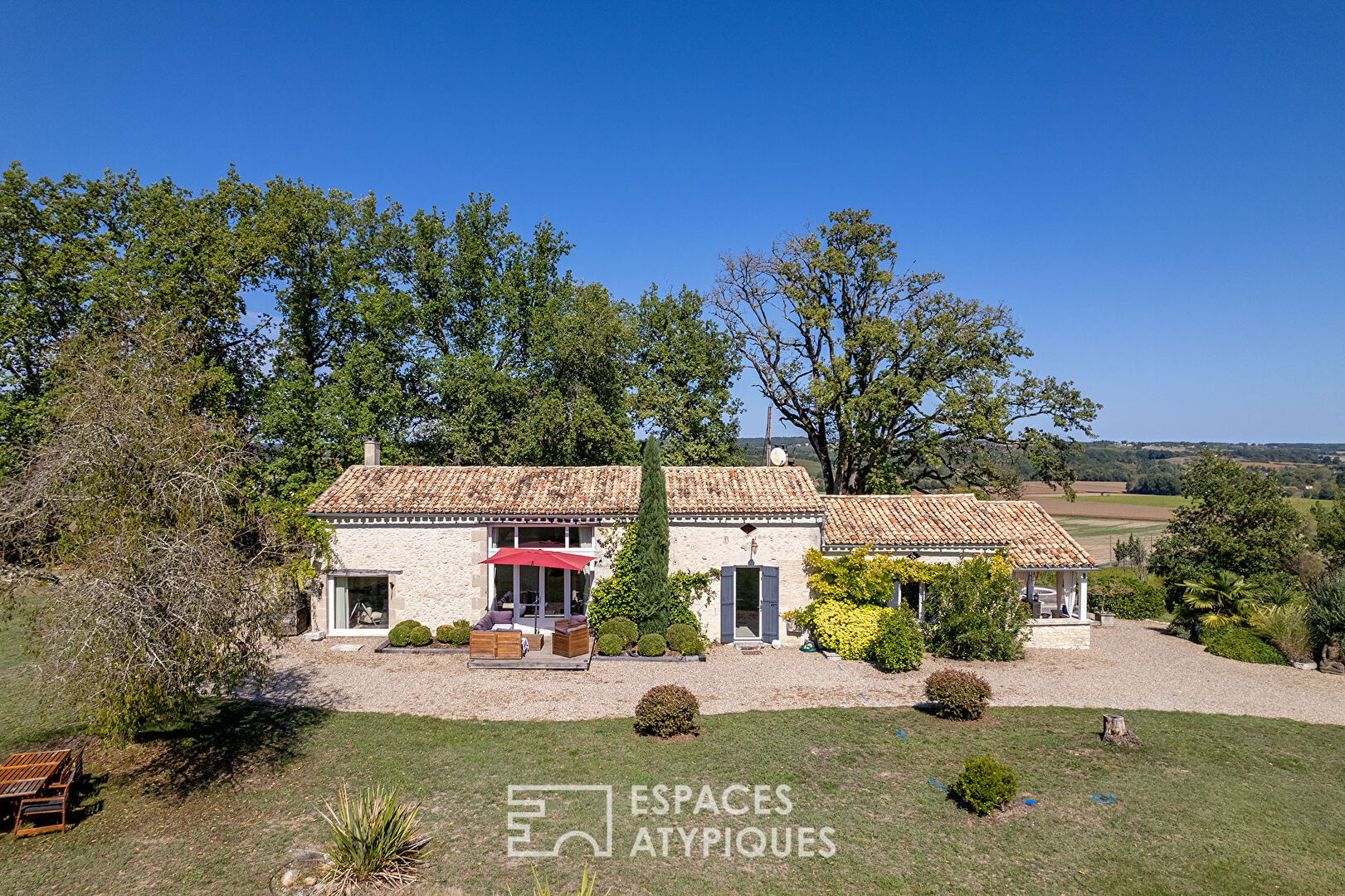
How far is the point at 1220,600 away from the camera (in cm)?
2186

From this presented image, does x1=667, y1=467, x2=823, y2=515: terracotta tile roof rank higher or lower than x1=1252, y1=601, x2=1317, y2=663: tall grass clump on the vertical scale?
higher

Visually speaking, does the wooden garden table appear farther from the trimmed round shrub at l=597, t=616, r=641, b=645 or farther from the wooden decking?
the trimmed round shrub at l=597, t=616, r=641, b=645

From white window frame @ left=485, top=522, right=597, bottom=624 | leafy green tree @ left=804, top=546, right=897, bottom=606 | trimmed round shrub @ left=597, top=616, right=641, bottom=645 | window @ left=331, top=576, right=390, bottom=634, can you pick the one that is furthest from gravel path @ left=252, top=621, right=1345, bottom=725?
white window frame @ left=485, top=522, right=597, bottom=624

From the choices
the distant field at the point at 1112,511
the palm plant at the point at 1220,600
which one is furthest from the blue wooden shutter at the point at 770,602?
the distant field at the point at 1112,511

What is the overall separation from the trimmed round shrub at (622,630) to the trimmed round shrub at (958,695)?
836 centimetres

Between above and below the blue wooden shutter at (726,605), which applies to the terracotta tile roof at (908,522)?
above

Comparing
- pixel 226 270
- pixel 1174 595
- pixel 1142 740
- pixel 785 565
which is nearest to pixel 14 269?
pixel 226 270

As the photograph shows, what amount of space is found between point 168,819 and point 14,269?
26.0m

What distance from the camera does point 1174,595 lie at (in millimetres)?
24078

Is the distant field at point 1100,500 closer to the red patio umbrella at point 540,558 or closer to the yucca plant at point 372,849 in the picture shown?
the red patio umbrella at point 540,558

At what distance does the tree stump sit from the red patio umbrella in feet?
42.3

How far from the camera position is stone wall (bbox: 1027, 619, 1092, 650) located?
2050 centimetres

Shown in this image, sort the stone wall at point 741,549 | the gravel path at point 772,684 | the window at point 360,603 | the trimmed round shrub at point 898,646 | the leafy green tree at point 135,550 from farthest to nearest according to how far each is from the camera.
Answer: the window at point 360,603 < the stone wall at point 741,549 < the trimmed round shrub at point 898,646 < the gravel path at point 772,684 < the leafy green tree at point 135,550

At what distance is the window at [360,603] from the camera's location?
2075cm
